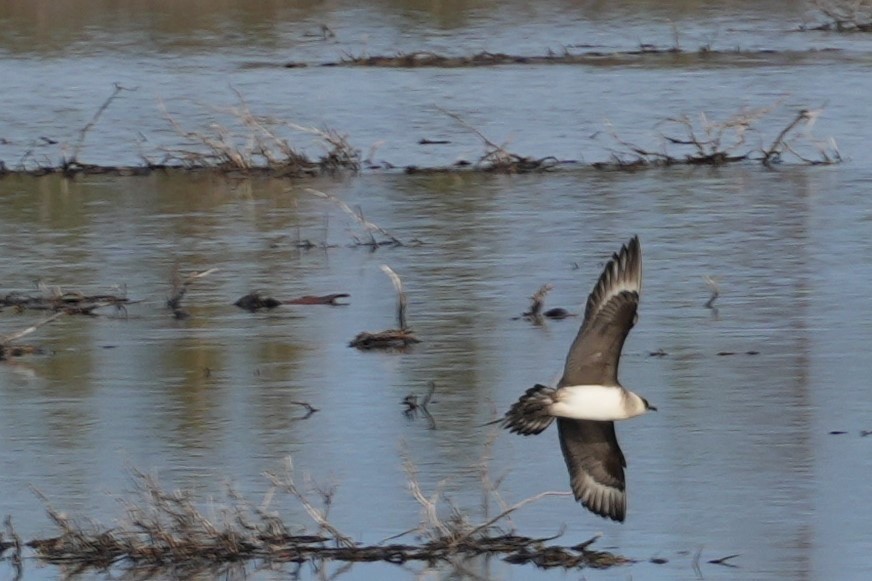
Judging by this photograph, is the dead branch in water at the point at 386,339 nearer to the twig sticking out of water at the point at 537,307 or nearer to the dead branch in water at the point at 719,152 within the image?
the twig sticking out of water at the point at 537,307

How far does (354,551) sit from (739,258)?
5387 millimetres

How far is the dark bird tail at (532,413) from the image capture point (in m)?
6.59

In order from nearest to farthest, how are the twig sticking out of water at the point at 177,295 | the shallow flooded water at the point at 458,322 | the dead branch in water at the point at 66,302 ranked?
the shallow flooded water at the point at 458,322
the twig sticking out of water at the point at 177,295
the dead branch in water at the point at 66,302

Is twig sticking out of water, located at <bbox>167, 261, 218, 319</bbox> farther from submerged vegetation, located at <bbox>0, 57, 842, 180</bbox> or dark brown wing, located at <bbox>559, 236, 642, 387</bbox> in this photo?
submerged vegetation, located at <bbox>0, 57, 842, 180</bbox>

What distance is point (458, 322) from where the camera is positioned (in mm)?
10133

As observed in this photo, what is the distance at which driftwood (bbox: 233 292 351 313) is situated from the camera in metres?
10.7

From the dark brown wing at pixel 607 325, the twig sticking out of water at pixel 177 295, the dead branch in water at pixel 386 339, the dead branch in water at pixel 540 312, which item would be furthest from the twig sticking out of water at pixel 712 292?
the dark brown wing at pixel 607 325

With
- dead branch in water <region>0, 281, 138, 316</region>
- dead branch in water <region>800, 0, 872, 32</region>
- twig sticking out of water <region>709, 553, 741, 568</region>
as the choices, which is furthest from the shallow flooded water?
dead branch in water <region>800, 0, 872, 32</region>

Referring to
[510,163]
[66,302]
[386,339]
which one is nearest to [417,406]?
[386,339]

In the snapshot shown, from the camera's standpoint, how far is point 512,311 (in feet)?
34.1

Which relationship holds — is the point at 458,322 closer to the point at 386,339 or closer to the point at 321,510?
the point at 386,339

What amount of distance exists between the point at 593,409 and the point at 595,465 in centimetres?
18

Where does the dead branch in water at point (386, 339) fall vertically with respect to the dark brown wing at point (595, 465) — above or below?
below

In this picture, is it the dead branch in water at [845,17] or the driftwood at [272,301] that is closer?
Result: the driftwood at [272,301]
